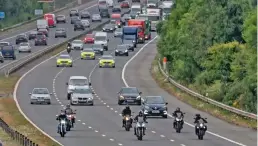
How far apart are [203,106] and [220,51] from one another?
1050cm

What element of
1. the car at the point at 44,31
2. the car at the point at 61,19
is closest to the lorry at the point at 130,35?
the car at the point at 44,31

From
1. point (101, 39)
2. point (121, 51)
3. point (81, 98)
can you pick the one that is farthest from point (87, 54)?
point (81, 98)

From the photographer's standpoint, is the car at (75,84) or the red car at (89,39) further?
the red car at (89,39)

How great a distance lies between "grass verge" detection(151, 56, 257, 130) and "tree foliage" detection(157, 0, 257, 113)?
1.23 metres

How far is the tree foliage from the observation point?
68.8 meters

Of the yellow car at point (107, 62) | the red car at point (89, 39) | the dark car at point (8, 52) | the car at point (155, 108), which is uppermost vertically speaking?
the car at point (155, 108)

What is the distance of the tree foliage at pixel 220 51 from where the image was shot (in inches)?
2707

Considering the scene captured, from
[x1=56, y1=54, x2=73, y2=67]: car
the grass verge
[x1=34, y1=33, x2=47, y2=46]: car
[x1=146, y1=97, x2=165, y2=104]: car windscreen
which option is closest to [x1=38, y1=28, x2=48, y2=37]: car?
[x1=34, y1=33, x2=47, y2=46]: car

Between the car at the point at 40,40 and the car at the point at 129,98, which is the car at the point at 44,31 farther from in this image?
the car at the point at 129,98

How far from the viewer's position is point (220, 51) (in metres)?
79.1

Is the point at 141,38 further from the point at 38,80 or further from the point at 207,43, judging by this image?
the point at 207,43

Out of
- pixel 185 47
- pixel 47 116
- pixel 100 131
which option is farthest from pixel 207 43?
pixel 100 131

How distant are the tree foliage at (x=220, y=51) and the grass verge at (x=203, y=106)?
4.03 feet

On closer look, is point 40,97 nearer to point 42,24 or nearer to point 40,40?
point 40,40
